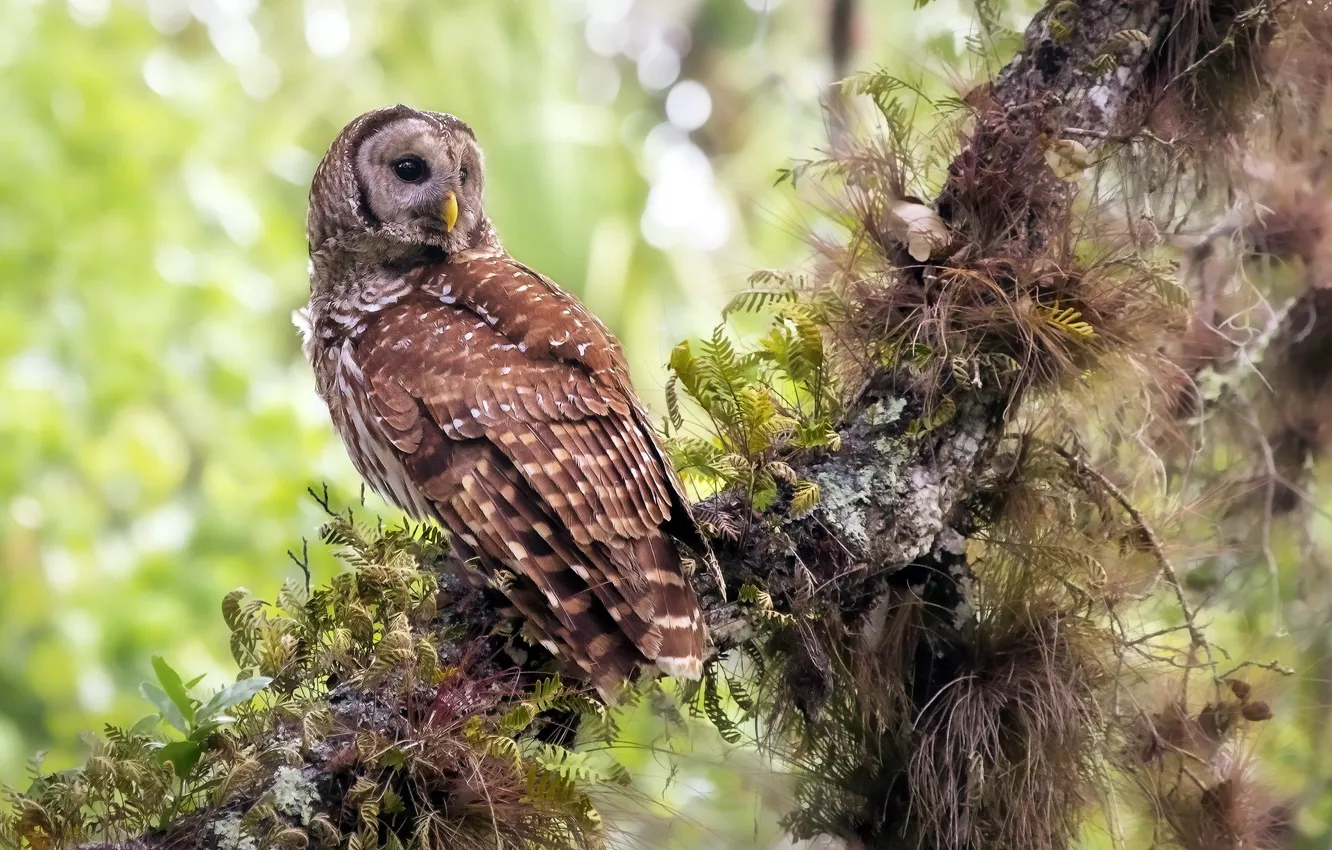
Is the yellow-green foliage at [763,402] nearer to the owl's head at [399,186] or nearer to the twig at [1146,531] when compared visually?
the twig at [1146,531]

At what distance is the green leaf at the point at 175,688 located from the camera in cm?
152

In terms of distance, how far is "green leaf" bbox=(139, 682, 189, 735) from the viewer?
1511 millimetres

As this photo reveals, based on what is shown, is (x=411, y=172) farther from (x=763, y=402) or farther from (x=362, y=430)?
(x=763, y=402)

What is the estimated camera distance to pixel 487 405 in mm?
1881

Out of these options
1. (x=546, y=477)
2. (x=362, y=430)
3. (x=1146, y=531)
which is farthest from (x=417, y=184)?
(x=1146, y=531)

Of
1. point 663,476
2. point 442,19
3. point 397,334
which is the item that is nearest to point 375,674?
point 663,476

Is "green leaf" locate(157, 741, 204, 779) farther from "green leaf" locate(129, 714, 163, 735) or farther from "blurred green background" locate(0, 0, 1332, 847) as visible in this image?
"blurred green background" locate(0, 0, 1332, 847)

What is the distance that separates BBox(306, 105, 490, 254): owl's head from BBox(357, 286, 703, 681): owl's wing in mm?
370

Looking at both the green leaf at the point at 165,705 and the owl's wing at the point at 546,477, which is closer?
the green leaf at the point at 165,705

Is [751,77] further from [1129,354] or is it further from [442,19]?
[1129,354]

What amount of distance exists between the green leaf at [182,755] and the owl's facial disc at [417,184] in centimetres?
122

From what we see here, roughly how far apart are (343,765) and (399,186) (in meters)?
1.40

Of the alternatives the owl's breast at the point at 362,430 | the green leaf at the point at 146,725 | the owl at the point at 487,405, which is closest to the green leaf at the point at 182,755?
the green leaf at the point at 146,725

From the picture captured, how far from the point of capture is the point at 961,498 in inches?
74.1
